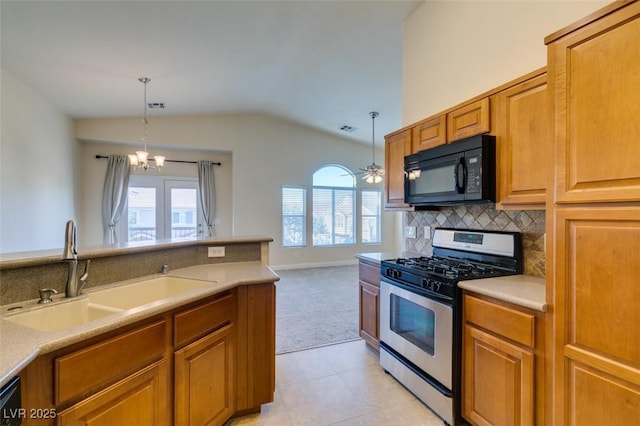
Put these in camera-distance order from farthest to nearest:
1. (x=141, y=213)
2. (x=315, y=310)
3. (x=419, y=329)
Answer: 1. (x=141, y=213)
2. (x=315, y=310)
3. (x=419, y=329)

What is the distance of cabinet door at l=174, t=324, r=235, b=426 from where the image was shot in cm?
152

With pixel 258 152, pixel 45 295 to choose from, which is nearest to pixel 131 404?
pixel 45 295

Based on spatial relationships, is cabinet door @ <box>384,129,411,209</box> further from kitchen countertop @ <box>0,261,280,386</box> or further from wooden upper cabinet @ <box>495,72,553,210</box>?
kitchen countertop @ <box>0,261,280,386</box>

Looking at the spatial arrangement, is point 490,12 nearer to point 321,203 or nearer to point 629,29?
point 629,29

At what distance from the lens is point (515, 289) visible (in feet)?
5.56

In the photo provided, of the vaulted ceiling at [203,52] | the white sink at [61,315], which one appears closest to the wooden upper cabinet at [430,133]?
the vaulted ceiling at [203,52]

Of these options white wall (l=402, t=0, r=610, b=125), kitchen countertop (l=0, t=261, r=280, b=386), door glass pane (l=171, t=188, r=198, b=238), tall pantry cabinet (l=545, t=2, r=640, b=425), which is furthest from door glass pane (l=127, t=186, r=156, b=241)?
tall pantry cabinet (l=545, t=2, r=640, b=425)

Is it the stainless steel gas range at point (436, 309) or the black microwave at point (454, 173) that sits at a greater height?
the black microwave at point (454, 173)

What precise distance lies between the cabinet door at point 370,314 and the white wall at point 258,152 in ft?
13.7

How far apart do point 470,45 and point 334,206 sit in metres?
5.36

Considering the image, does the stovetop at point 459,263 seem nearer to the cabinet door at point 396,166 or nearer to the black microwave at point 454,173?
the black microwave at point 454,173

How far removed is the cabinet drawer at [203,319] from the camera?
151 cm

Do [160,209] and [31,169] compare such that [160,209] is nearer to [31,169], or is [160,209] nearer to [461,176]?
[31,169]

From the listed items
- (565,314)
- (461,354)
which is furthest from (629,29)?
(461,354)
